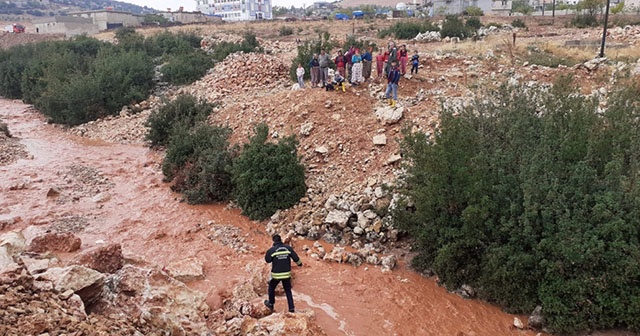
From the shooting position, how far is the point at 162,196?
12797mm

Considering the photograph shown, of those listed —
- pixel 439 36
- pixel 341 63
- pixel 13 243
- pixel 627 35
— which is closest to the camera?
pixel 13 243

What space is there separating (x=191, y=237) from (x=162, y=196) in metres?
3.12

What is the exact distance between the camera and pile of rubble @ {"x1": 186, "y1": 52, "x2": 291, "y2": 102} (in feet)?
64.7

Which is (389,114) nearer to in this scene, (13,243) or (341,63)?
(341,63)

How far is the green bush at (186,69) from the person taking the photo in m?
23.8

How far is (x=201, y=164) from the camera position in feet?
40.7

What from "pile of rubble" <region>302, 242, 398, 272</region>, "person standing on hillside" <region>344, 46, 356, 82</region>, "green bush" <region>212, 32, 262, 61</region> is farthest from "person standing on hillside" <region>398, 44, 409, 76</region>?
"green bush" <region>212, 32, 262, 61</region>

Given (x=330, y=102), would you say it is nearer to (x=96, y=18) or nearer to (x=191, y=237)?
(x=191, y=237)

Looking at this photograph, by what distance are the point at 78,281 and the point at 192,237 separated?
4525 millimetres

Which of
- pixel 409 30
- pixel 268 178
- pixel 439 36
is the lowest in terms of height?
pixel 268 178

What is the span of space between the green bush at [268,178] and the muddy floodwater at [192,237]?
1.70 feet

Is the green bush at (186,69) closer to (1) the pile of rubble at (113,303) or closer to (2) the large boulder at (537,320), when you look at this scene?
(1) the pile of rubble at (113,303)

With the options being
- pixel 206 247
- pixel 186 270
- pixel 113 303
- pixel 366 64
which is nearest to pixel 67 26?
pixel 366 64

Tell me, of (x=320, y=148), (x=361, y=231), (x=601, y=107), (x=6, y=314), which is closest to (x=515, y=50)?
(x=601, y=107)
